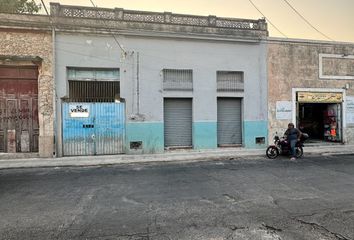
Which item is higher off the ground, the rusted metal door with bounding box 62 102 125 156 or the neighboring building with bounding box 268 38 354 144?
the neighboring building with bounding box 268 38 354 144

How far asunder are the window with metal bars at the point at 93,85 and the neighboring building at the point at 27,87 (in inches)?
40.3

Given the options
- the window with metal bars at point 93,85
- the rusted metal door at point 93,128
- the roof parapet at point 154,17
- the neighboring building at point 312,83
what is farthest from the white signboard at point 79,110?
the neighboring building at point 312,83

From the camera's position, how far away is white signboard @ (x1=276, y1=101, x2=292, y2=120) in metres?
15.6

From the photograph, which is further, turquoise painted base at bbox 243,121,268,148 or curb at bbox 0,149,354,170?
turquoise painted base at bbox 243,121,268,148

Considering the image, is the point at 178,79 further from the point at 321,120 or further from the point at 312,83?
the point at 321,120

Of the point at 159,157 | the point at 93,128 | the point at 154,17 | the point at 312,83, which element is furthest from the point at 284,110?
the point at 93,128

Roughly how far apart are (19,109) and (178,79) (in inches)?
310

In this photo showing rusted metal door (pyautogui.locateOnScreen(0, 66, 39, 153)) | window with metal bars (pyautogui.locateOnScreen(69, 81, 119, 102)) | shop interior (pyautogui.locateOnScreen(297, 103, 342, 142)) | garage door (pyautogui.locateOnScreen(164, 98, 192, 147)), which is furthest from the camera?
shop interior (pyautogui.locateOnScreen(297, 103, 342, 142))

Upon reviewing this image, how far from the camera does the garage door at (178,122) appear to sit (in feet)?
47.4

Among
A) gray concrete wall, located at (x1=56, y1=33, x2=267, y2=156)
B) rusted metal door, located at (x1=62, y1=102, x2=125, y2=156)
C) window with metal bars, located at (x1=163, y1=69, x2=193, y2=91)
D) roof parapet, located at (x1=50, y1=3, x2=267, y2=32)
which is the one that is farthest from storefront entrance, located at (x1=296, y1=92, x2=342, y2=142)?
rusted metal door, located at (x1=62, y1=102, x2=125, y2=156)

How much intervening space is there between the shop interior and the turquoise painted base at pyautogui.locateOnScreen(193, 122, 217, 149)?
20.3 feet

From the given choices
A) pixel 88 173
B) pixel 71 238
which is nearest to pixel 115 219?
pixel 71 238

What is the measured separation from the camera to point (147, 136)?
1386 cm

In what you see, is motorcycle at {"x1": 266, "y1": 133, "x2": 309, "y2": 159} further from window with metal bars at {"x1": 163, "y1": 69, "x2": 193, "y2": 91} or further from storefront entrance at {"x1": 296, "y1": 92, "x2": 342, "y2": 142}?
window with metal bars at {"x1": 163, "y1": 69, "x2": 193, "y2": 91}
